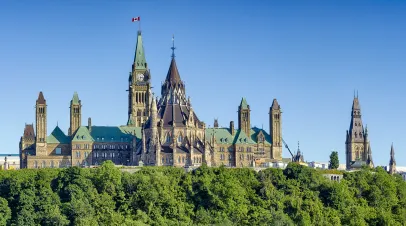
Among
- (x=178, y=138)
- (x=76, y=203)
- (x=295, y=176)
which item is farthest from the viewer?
(x=178, y=138)

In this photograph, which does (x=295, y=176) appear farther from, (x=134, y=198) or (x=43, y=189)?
(x=43, y=189)

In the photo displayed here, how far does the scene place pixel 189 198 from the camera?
166 metres

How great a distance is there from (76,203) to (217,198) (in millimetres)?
20492

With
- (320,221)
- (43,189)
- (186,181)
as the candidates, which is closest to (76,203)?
(43,189)

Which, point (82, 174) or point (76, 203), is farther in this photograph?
point (82, 174)

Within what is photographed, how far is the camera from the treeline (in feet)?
513

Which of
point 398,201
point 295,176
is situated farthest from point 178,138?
point 398,201

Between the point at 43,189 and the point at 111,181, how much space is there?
406 inches

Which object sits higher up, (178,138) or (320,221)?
(178,138)

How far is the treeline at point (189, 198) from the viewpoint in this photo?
156 meters

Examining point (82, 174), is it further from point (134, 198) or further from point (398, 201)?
point (398, 201)

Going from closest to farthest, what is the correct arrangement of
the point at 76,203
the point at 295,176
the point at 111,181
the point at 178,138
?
the point at 76,203 → the point at 111,181 → the point at 295,176 → the point at 178,138

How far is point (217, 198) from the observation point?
16312 cm

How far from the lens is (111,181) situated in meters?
166
